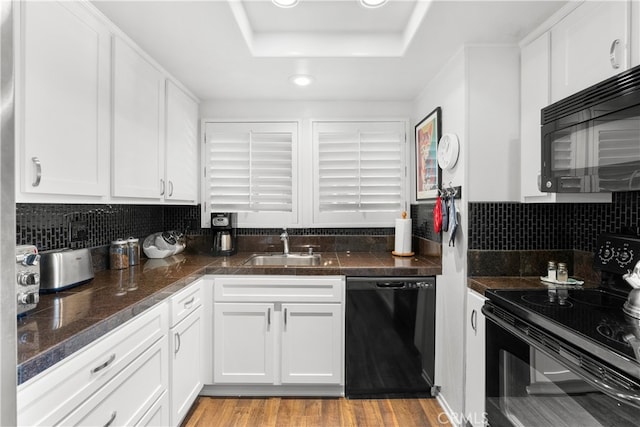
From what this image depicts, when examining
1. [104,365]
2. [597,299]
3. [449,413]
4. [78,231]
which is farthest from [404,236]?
[78,231]

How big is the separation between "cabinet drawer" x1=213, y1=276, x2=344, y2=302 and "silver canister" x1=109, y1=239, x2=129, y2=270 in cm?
58

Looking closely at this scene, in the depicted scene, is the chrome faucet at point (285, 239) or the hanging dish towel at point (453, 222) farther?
the chrome faucet at point (285, 239)

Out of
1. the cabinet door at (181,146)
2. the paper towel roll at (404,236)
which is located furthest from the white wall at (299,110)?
the paper towel roll at (404,236)

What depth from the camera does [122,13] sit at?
154 centimetres

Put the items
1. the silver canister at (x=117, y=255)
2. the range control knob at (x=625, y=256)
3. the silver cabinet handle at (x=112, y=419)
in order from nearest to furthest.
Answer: the silver cabinet handle at (x=112, y=419) → the range control knob at (x=625, y=256) → the silver canister at (x=117, y=255)

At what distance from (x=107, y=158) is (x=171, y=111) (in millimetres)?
802

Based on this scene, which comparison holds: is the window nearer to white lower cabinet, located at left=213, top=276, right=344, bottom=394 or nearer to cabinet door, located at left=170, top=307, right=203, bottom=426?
white lower cabinet, located at left=213, top=276, right=344, bottom=394

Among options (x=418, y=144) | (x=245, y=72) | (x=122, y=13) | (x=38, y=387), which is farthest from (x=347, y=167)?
(x=38, y=387)

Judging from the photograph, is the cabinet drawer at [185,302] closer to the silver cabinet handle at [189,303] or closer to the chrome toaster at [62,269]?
the silver cabinet handle at [189,303]

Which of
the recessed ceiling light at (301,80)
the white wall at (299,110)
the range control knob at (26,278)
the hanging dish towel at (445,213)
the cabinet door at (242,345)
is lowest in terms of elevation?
the cabinet door at (242,345)

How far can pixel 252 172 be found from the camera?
282 cm

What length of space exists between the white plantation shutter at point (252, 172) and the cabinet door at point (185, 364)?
1.01m

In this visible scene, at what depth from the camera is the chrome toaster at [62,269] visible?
4.75 ft

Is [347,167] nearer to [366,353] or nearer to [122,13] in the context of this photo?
[366,353]
